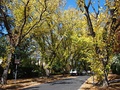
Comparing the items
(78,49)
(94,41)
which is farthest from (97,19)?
(78,49)

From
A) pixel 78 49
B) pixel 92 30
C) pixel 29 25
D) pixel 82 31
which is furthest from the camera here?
pixel 78 49

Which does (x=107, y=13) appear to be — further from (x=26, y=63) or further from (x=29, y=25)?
(x=26, y=63)

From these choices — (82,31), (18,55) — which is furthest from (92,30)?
(82,31)

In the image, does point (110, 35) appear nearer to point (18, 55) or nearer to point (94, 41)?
point (94, 41)

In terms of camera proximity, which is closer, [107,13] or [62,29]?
[107,13]

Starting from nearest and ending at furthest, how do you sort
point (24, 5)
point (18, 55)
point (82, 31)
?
1. point (24, 5)
2. point (18, 55)
3. point (82, 31)

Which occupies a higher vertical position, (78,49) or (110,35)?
(78,49)

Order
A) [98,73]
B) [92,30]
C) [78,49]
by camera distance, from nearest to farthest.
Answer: [98,73], [92,30], [78,49]

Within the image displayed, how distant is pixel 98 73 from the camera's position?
60.2 feet

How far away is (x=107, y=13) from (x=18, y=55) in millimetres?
23255

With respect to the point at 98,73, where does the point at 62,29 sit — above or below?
above

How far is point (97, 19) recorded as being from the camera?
2098cm

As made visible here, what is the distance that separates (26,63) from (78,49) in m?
16.5

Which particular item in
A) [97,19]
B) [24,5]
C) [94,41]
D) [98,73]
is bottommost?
[98,73]
